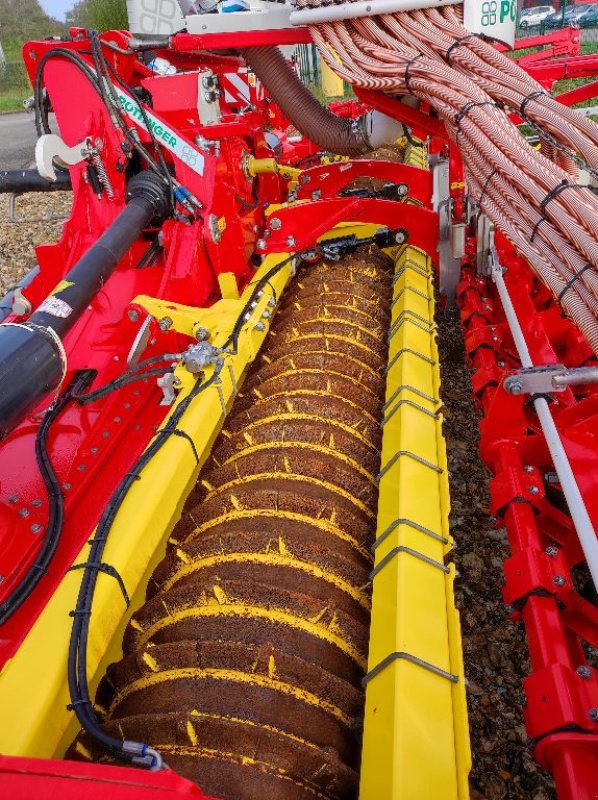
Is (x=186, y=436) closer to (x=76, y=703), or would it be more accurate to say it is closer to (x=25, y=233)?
(x=76, y=703)

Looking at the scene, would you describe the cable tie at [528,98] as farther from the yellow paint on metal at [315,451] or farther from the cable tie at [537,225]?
the yellow paint on metal at [315,451]

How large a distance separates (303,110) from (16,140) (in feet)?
41.8

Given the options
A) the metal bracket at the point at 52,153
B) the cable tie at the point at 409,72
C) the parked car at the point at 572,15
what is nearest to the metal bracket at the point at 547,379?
the cable tie at the point at 409,72

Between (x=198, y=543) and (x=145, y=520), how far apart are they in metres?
0.19

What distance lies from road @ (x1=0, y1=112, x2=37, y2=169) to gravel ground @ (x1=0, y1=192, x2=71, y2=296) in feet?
8.49

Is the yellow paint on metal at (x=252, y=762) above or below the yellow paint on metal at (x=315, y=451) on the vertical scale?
below

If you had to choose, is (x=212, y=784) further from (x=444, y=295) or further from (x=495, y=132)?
(x=444, y=295)

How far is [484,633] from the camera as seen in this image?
2582mm

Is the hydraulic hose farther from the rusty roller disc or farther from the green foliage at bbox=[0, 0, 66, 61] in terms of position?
the green foliage at bbox=[0, 0, 66, 61]

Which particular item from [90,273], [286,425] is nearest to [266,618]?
[286,425]

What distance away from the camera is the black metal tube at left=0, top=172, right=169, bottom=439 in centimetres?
147

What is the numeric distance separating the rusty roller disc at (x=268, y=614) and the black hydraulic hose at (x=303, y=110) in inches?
68.2

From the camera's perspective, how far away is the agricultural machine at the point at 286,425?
137cm

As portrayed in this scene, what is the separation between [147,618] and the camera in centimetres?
167
